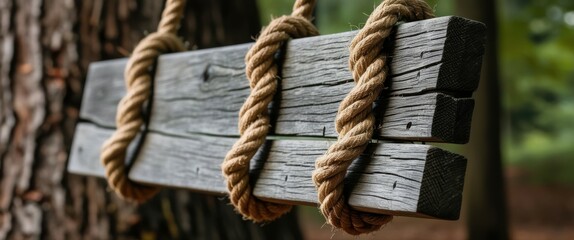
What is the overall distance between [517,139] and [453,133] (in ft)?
41.8

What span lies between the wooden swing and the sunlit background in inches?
93.3

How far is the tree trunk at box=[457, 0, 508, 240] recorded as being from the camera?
193 inches

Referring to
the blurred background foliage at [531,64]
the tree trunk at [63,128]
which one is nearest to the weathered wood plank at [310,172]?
the blurred background foliage at [531,64]

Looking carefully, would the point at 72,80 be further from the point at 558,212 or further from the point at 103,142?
the point at 558,212

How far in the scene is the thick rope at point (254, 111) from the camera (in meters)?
1.59

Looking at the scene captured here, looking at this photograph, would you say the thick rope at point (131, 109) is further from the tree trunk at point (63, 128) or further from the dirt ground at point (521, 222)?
the dirt ground at point (521, 222)

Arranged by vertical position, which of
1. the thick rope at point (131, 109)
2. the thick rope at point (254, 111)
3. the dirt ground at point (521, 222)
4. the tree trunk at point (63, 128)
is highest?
the thick rope at point (254, 111)

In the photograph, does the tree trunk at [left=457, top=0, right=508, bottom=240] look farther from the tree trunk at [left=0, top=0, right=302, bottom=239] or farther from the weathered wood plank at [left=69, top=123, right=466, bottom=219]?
the weathered wood plank at [left=69, top=123, right=466, bottom=219]

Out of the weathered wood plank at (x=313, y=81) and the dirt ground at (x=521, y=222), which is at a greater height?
the weathered wood plank at (x=313, y=81)

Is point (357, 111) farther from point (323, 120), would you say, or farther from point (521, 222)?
point (521, 222)

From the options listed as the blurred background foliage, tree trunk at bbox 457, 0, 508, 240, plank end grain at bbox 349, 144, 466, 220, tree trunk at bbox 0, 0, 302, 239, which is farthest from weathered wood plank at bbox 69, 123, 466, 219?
tree trunk at bbox 457, 0, 508, 240

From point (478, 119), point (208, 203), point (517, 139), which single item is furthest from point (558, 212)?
point (208, 203)

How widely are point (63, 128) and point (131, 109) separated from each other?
0.85m

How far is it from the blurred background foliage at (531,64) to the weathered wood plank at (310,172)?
0.31 meters
